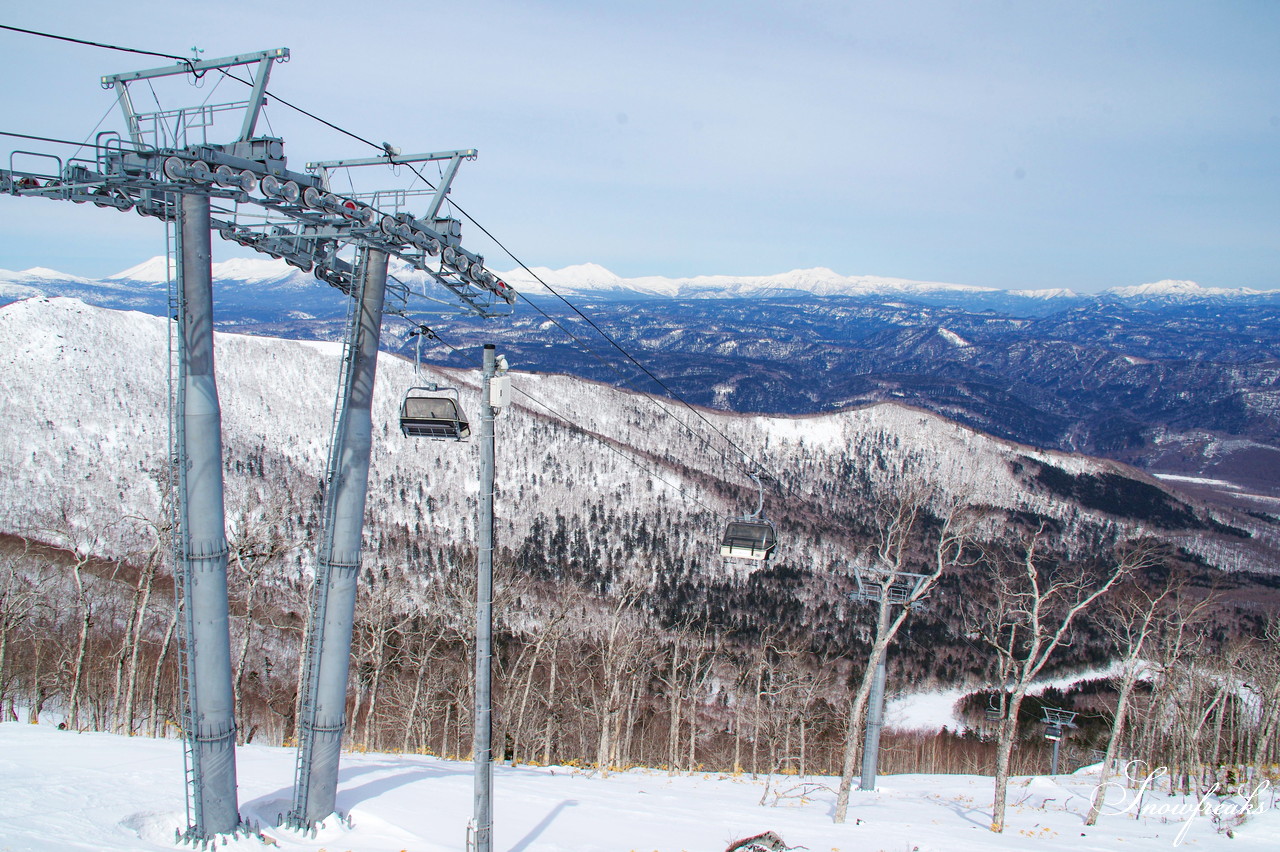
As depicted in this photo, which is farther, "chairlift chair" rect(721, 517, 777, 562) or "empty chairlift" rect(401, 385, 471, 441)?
→ "chairlift chair" rect(721, 517, 777, 562)

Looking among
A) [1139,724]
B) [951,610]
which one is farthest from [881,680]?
[951,610]

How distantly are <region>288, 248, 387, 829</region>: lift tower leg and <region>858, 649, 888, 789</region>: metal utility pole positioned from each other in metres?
19.5

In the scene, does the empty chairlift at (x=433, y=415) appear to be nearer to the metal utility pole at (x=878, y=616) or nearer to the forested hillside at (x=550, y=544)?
the metal utility pole at (x=878, y=616)

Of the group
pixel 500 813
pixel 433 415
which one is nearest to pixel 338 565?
pixel 433 415

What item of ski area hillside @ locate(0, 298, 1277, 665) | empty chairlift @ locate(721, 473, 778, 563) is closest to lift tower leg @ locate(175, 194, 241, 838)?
empty chairlift @ locate(721, 473, 778, 563)

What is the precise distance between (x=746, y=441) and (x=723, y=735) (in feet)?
419

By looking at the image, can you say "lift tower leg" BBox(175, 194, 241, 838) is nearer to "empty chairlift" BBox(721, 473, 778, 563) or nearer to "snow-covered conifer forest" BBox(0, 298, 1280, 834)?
"empty chairlift" BBox(721, 473, 778, 563)

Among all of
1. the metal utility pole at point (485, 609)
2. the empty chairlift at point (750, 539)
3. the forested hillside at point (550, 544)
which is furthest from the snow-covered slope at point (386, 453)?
the metal utility pole at point (485, 609)

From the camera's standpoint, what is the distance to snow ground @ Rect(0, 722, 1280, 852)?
13.6 m

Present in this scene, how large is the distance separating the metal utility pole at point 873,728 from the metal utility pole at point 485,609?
19.6 meters

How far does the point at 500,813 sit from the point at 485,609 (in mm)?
8094

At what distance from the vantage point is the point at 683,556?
12488cm

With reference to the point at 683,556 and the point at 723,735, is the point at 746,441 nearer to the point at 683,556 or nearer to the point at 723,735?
the point at 683,556

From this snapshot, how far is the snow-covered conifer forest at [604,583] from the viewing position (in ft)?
141
